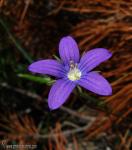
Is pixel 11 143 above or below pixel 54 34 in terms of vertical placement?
below

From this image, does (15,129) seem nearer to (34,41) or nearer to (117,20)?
(34,41)

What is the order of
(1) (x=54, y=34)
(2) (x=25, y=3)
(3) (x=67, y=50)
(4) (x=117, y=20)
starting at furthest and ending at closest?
(1) (x=54, y=34) → (2) (x=25, y=3) → (4) (x=117, y=20) → (3) (x=67, y=50)

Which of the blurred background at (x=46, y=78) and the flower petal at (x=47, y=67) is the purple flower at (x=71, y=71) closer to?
the flower petal at (x=47, y=67)

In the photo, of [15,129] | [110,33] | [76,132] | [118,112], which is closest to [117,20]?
[110,33]

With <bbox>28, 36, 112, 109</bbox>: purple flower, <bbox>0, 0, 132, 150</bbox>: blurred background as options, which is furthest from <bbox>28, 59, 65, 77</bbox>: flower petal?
<bbox>0, 0, 132, 150</bbox>: blurred background

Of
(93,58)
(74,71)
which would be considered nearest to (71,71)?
(74,71)

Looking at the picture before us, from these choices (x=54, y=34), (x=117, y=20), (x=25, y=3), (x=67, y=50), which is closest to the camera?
(x=67, y=50)

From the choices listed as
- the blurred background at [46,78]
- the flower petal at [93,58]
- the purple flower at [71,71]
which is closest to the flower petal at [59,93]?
the purple flower at [71,71]
